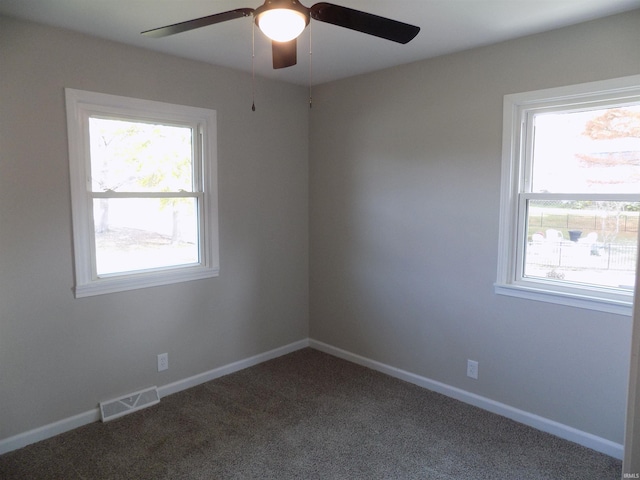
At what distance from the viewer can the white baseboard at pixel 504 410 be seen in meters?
2.55

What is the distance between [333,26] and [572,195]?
173 centimetres

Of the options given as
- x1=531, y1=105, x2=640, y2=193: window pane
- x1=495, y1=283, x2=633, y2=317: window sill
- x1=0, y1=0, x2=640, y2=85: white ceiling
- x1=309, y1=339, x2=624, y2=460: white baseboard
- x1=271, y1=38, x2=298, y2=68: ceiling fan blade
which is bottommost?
x1=309, y1=339, x2=624, y2=460: white baseboard

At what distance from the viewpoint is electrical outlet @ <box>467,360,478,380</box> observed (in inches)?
122

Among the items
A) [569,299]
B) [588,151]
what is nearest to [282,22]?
[588,151]

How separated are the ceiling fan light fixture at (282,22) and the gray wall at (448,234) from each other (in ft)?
5.67

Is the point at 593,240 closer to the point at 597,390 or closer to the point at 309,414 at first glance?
the point at 597,390

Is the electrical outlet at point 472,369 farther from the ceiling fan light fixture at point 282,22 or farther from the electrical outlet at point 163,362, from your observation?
the ceiling fan light fixture at point 282,22

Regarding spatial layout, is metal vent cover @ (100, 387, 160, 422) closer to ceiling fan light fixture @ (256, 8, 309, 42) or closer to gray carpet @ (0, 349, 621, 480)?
gray carpet @ (0, 349, 621, 480)

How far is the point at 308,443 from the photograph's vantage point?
2641mm

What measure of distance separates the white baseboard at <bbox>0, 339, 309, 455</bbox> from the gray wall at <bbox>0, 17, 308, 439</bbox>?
0.14ft

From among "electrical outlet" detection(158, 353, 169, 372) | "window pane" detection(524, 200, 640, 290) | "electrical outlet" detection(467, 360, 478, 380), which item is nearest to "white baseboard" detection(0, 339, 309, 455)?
"electrical outlet" detection(158, 353, 169, 372)

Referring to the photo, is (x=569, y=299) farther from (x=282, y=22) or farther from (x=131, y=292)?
(x=131, y=292)

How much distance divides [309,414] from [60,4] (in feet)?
9.17

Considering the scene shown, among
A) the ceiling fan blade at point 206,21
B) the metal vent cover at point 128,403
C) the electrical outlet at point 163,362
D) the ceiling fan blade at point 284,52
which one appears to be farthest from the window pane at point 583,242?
the metal vent cover at point 128,403
